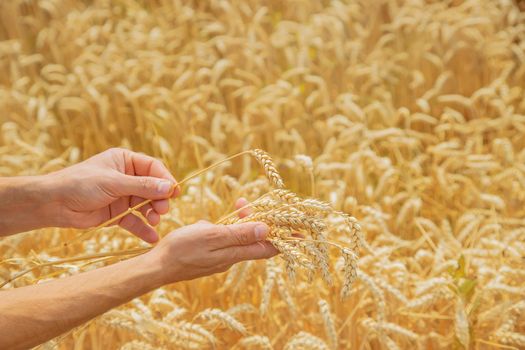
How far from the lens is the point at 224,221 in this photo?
157 cm

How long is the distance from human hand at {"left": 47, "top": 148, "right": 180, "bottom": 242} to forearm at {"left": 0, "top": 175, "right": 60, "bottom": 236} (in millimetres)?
17

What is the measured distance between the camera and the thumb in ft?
5.36

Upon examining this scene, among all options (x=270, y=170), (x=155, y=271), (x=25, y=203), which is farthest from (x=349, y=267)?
(x=25, y=203)

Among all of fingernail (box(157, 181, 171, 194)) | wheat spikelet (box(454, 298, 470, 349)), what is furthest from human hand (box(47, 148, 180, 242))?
wheat spikelet (box(454, 298, 470, 349))

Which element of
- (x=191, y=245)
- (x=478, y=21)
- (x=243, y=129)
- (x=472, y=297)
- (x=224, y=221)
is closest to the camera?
(x=191, y=245)

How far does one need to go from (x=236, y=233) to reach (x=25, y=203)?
0.65m

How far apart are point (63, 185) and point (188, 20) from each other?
8.79ft

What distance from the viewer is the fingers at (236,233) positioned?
1.35 meters

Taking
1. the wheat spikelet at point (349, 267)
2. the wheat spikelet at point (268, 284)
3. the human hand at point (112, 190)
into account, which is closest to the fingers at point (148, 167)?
the human hand at point (112, 190)

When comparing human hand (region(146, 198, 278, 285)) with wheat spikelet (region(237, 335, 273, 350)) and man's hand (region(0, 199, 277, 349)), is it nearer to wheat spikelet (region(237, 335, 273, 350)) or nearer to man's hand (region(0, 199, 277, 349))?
man's hand (region(0, 199, 277, 349))

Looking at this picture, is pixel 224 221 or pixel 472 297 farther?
pixel 472 297

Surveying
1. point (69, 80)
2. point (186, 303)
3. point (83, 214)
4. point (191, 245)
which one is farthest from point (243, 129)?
point (191, 245)

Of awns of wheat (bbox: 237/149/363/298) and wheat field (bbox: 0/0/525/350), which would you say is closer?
awns of wheat (bbox: 237/149/363/298)

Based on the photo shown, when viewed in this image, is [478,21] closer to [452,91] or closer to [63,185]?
[452,91]
